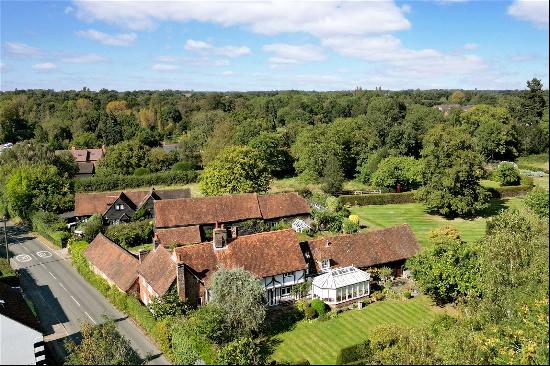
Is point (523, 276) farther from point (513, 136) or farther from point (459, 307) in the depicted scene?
point (513, 136)

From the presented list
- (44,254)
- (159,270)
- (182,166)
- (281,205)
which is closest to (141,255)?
(159,270)

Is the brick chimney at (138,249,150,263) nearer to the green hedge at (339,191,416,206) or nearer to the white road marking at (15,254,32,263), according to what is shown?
the white road marking at (15,254,32,263)

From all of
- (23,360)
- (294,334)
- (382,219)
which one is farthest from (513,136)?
(23,360)

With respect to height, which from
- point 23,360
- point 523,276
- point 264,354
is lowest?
point 264,354

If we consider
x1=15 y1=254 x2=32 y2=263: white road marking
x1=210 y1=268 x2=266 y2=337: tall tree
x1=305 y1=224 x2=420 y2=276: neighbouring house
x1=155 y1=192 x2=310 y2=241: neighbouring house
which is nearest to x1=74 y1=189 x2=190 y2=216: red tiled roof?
x1=15 y1=254 x2=32 y2=263: white road marking

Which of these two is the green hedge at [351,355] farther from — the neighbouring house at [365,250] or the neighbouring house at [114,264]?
the neighbouring house at [114,264]

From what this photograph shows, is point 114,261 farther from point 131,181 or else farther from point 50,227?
point 131,181
